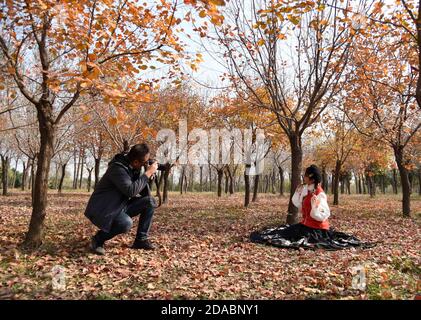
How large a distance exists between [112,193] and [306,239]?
3.80m

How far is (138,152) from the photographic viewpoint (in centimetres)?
506

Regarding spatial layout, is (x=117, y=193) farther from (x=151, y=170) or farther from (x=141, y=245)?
(x=141, y=245)

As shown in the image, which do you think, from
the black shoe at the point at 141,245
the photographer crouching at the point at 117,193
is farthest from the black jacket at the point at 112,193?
the black shoe at the point at 141,245

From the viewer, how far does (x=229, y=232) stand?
799cm

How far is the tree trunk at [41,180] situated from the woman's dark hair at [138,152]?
158cm

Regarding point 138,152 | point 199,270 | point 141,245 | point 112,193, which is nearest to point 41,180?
point 112,193

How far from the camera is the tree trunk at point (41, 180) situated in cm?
544

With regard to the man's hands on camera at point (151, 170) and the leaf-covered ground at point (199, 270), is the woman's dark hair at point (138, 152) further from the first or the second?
the leaf-covered ground at point (199, 270)

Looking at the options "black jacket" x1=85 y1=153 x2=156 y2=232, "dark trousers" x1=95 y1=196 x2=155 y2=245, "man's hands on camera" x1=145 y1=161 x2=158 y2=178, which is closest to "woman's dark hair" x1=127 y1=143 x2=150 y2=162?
"black jacket" x1=85 y1=153 x2=156 y2=232

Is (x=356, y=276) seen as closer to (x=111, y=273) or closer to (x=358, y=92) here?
(x=111, y=273)

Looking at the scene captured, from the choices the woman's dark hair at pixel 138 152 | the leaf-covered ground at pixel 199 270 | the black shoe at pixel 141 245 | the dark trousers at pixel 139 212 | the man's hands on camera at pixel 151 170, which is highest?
the woman's dark hair at pixel 138 152
